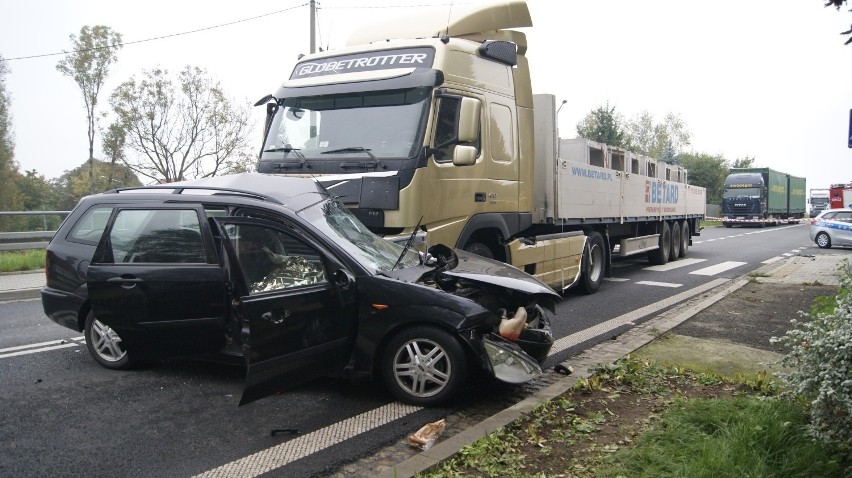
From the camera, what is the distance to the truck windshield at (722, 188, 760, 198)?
3866 cm

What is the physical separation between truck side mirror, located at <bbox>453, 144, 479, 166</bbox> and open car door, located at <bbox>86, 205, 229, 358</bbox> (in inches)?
109

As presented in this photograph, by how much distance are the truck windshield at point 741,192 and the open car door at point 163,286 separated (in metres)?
40.8

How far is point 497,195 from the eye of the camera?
765 cm

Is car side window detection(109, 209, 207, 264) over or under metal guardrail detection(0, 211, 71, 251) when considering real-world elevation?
over

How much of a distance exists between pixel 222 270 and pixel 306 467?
1839 mm

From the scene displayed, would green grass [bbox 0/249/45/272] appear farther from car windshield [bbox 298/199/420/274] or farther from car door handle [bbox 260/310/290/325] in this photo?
car door handle [bbox 260/310/290/325]

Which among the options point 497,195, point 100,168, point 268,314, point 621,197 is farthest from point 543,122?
point 100,168

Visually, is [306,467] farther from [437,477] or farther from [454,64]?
[454,64]

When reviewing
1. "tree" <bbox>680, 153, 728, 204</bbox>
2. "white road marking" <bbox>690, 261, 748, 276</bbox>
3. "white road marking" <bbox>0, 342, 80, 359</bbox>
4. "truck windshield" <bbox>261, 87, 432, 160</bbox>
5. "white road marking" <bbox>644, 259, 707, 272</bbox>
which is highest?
"tree" <bbox>680, 153, 728, 204</bbox>

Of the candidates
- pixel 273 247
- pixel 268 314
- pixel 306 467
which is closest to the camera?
pixel 306 467

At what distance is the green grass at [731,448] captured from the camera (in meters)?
2.97

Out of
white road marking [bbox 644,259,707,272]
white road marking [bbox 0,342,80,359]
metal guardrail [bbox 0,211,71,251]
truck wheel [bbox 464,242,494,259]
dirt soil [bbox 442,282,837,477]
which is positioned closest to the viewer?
dirt soil [bbox 442,282,837,477]

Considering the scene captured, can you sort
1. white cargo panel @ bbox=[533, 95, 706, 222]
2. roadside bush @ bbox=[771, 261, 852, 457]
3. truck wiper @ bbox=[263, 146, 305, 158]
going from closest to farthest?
1. roadside bush @ bbox=[771, 261, 852, 457]
2. truck wiper @ bbox=[263, 146, 305, 158]
3. white cargo panel @ bbox=[533, 95, 706, 222]

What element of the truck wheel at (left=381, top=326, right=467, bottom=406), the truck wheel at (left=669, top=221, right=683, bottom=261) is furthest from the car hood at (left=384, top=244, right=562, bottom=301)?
the truck wheel at (left=669, top=221, right=683, bottom=261)
